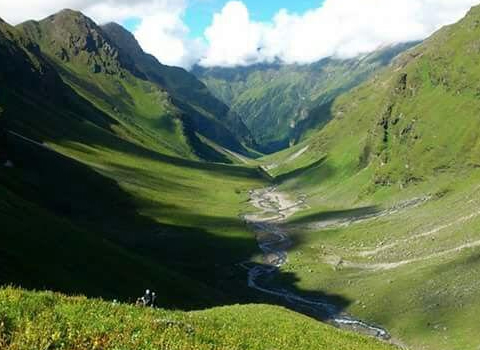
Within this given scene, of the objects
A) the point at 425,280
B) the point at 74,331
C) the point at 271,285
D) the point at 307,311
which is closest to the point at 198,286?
the point at 307,311

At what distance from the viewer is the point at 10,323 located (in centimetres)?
1672

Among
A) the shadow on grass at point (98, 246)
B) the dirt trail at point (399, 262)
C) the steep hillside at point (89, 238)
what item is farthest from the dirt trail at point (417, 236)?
the steep hillside at point (89, 238)

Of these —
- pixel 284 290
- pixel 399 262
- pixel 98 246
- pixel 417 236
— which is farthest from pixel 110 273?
pixel 417 236

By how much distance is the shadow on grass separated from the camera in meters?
63.2

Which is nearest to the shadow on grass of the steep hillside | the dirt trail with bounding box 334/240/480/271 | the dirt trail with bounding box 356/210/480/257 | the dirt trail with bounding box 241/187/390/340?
the steep hillside

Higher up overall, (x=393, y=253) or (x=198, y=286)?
(x=393, y=253)

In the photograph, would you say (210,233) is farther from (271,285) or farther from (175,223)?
(271,285)

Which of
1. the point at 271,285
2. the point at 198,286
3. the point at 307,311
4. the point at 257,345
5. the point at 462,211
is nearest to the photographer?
the point at 257,345

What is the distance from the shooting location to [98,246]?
281 ft

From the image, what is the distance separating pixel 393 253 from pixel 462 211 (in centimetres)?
2653

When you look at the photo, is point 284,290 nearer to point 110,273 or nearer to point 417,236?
point 417,236

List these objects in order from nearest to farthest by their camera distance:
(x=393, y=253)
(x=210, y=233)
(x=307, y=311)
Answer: (x=307, y=311) < (x=393, y=253) < (x=210, y=233)

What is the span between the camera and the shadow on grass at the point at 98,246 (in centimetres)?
6316

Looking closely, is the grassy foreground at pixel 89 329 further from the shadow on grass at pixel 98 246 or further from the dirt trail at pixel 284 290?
the dirt trail at pixel 284 290
